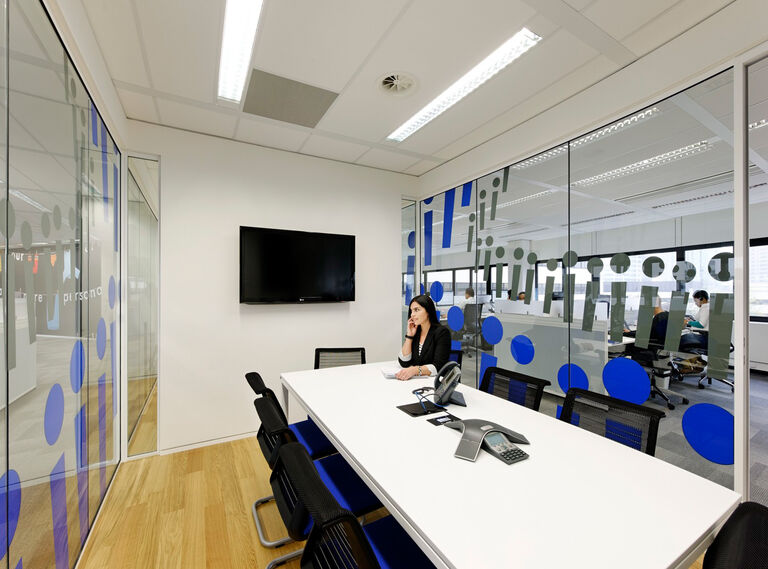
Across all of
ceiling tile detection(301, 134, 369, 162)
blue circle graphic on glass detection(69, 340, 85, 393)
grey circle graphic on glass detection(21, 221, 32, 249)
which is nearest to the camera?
grey circle graphic on glass detection(21, 221, 32, 249)

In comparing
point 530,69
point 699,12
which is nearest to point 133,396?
point 530,69

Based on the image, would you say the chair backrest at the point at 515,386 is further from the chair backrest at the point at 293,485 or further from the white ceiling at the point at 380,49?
the white ceiling at the point at 380,49

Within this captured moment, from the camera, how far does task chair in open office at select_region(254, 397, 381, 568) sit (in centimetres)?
138

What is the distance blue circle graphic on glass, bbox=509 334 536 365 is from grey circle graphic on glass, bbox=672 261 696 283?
4.37 ft

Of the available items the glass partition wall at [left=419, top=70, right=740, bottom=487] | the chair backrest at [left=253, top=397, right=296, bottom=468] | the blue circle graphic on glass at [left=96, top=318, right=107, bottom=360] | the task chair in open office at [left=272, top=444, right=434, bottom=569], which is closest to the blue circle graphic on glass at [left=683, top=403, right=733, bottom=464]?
the glass partition wall at [left=419, top=70, right=740, bottom=487]

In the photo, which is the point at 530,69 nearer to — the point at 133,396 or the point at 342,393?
the point at 342,393

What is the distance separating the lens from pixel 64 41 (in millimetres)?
1817

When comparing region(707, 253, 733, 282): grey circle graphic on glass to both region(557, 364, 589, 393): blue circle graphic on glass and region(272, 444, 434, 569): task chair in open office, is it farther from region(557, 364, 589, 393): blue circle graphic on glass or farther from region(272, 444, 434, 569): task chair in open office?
region(272, 444, 434, 569): task chair in open office

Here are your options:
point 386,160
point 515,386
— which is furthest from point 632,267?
point 386,160

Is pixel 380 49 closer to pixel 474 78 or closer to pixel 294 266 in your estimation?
pixel 474 78

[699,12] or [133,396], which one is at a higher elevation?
[699,12]

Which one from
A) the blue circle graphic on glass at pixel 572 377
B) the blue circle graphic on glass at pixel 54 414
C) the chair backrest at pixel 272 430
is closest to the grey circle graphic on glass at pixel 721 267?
the blue circle graphic on glass at pixel 572 377

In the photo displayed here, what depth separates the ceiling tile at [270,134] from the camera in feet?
10.8

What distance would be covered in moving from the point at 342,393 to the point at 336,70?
2.27 m
